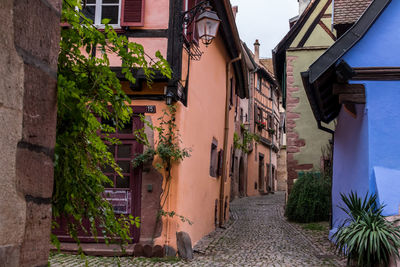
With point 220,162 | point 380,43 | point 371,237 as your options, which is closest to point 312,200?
point 220,162

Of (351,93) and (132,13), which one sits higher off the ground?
(132,13)

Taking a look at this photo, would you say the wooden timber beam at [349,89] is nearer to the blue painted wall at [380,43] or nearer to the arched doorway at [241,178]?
the blue painted wall at [380,43]

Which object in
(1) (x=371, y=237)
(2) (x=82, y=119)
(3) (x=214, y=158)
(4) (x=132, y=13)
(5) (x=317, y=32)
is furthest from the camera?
(5) (x=317, y=32)

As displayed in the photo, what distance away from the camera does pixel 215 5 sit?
945 centimetres

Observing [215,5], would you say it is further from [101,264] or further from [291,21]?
[291,21]

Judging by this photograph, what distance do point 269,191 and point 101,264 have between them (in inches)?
967

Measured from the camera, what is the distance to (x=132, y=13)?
722 centimetres

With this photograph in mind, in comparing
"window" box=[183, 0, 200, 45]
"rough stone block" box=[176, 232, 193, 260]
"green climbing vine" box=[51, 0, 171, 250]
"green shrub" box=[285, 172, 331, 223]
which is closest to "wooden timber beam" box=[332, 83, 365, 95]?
"window" box=[183, 0, 200, 45]

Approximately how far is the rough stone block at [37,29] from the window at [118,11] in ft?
17.9

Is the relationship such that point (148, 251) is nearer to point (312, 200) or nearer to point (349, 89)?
point (349, 89)

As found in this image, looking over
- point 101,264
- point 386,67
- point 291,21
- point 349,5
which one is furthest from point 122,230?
point 291,21

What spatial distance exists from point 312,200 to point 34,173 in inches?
429

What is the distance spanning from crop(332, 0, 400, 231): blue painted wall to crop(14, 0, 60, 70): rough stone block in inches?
205

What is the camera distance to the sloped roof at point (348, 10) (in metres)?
8.18
